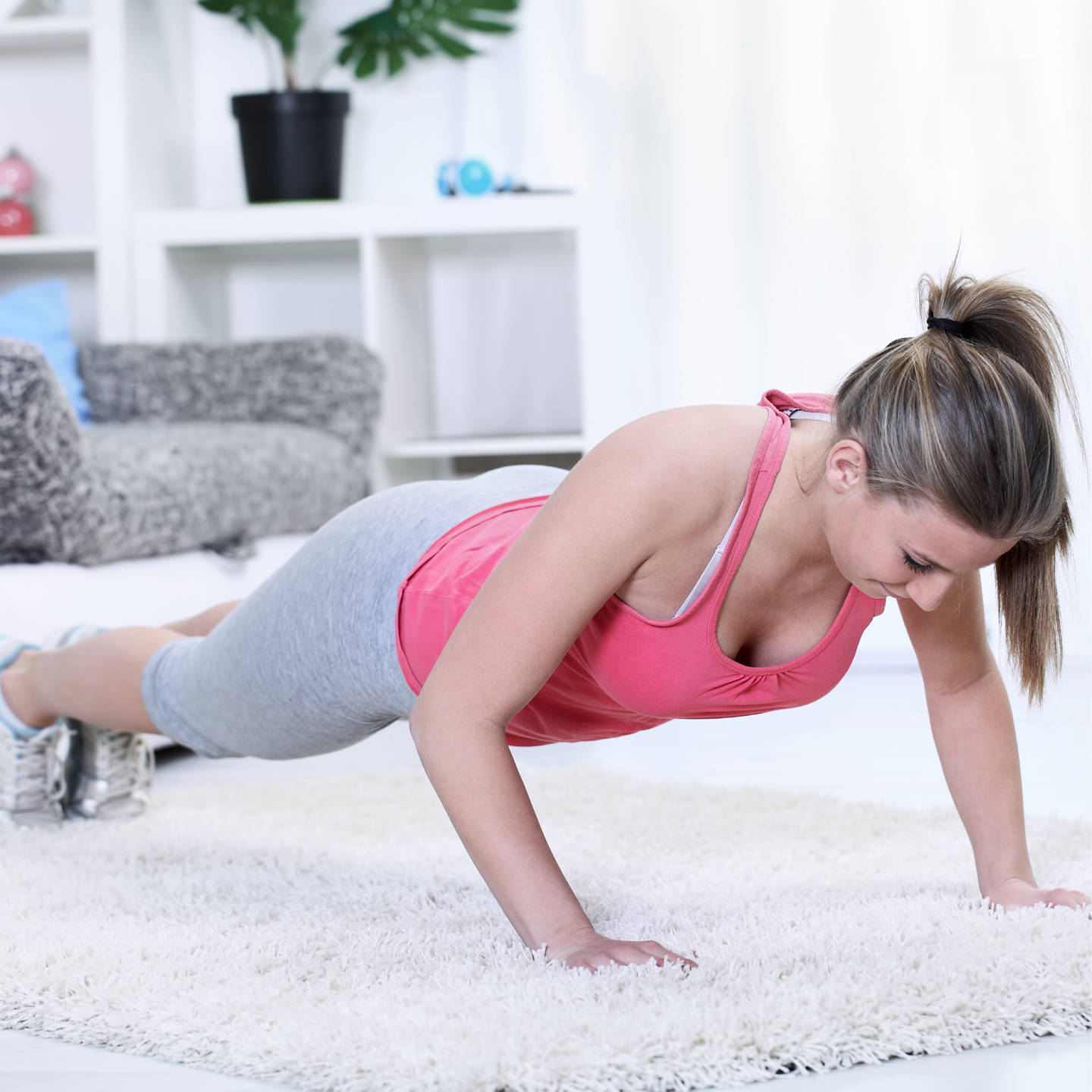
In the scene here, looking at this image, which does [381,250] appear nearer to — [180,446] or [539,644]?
[180,446]

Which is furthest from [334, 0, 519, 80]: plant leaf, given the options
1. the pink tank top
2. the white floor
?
the pink tank top

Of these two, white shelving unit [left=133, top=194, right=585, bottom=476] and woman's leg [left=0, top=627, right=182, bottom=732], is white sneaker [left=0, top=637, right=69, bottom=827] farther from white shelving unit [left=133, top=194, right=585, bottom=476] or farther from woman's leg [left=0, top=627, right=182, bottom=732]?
white shelving unit [left=133, top=194, right=585, bottom=476]

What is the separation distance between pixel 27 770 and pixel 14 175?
1971mm

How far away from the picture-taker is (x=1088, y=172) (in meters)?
2.51

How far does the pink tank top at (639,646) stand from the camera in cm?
95

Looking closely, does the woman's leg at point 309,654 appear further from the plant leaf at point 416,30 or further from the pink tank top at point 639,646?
the plant leaf at point 416,30

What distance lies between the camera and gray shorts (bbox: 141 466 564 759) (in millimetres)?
1120

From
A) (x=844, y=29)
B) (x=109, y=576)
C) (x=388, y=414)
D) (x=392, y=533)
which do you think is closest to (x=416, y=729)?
(x=392, y=533)

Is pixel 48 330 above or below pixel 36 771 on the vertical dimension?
above

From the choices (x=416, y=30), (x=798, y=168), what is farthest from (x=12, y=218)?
(x=798, y=168)

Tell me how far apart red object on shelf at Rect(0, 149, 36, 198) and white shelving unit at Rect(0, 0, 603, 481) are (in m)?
0.13

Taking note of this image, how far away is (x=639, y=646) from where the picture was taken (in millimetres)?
975

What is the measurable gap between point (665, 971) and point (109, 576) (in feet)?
3.74

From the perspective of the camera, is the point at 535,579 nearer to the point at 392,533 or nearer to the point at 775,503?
the point at 775,503
